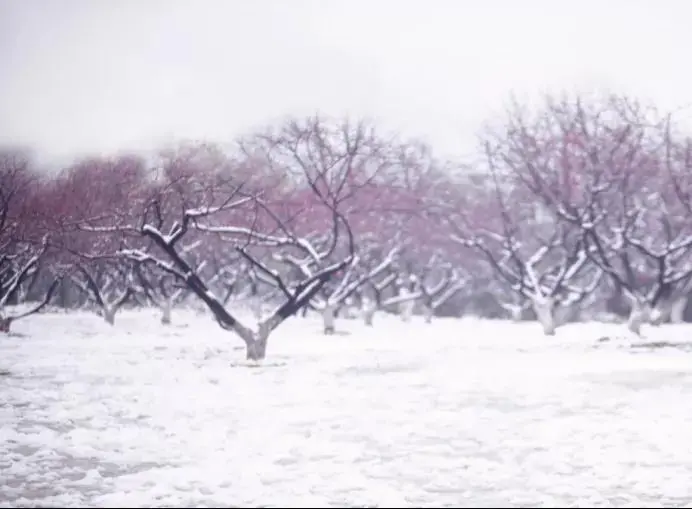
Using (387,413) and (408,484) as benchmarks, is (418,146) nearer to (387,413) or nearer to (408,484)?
(387,413)

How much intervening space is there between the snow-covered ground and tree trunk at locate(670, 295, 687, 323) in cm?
1828

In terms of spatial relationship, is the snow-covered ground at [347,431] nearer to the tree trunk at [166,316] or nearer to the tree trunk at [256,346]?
the tree trunk at [256,346]

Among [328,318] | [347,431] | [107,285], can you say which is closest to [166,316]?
[107,285]

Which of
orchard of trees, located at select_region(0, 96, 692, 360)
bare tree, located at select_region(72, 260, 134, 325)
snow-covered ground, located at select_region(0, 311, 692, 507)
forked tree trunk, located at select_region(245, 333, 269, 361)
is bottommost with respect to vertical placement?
snow-covered ground, located at select_region(0, 311, 692, 507)

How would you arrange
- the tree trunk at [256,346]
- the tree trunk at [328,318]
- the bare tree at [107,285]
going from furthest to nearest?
the bare tree at [107,285]
the tree trunk at [328,318]
the tree trunk at [256,346]

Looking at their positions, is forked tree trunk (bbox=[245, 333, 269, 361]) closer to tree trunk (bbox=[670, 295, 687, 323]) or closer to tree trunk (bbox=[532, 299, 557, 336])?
tree trunk (bbox=[532, 299, 557, 336])

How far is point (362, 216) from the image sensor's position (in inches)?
1410

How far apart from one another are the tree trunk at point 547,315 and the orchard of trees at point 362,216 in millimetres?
53

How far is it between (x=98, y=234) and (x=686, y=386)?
48.9 ft

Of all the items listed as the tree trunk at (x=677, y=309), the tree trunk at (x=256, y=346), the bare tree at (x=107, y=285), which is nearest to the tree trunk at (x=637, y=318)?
the tree trunk at (x=677, y=309)

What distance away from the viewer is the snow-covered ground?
669cm

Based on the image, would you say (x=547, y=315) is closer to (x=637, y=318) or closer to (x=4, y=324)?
(x=637, y=318)

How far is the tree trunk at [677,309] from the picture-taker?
37.2 m

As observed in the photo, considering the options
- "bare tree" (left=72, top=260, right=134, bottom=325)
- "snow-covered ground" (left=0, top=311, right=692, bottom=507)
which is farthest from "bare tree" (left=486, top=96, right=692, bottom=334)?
"bare tree" (left=72, top=260, right=134, bottom=325)
